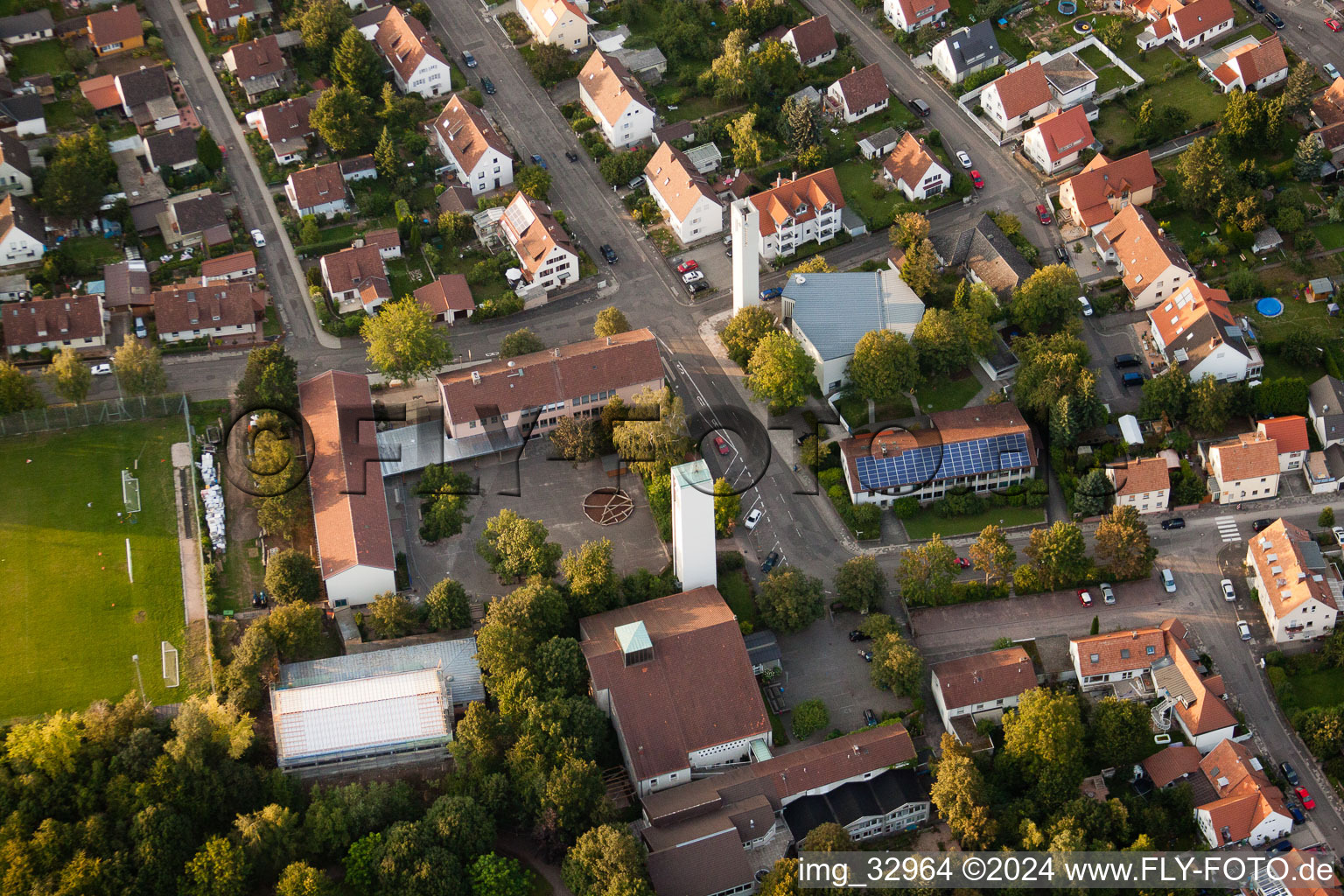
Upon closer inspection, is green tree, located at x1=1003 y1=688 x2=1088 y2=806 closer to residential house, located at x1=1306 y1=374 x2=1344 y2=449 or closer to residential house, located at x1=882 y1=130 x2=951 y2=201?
residential house, located at x1=1306 y1=374 x2=1344 y2=449

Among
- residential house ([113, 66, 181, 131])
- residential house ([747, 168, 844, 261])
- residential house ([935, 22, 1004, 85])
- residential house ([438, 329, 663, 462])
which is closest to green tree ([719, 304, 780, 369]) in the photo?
residential house ([438, 329, 663, 462])

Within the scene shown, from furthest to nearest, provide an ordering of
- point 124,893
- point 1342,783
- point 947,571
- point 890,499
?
point 890,499 → point 947,571 → point 1342,783 → point 124,893

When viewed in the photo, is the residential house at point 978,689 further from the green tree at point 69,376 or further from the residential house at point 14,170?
the residential house at point 14,170

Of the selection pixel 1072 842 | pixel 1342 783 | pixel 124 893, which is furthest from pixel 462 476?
pixel 1342 783

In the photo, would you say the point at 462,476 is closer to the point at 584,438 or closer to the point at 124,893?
the point at 584,438

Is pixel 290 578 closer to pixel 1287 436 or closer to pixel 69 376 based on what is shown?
pixel 69 376
